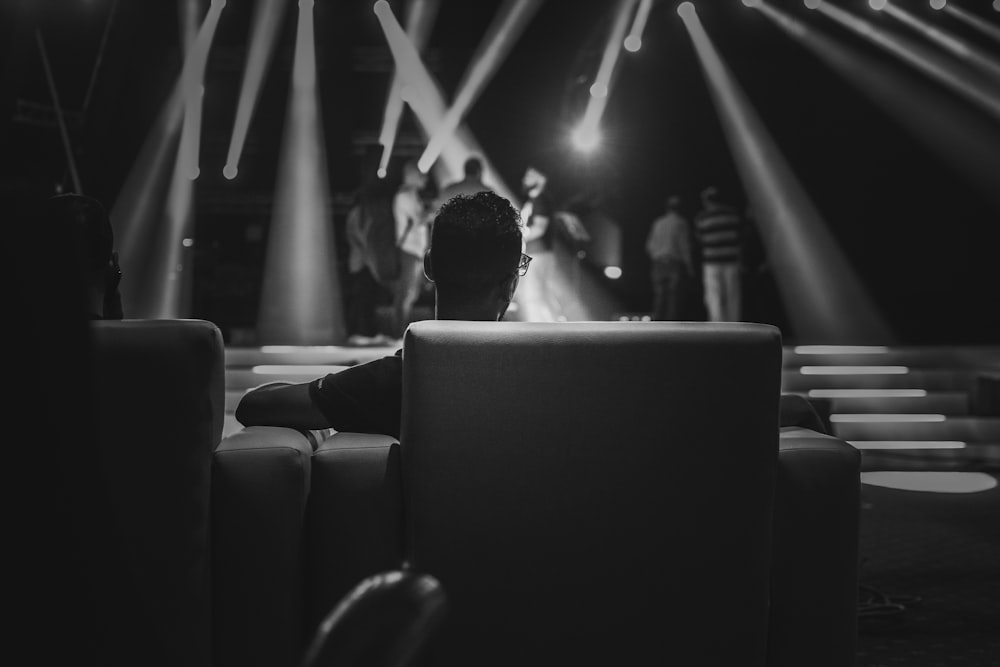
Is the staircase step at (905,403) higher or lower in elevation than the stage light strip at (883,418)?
higher

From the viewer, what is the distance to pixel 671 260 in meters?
8.17

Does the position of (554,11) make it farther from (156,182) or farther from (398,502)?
(398,502)

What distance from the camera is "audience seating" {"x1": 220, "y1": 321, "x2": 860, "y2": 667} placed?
1398mm

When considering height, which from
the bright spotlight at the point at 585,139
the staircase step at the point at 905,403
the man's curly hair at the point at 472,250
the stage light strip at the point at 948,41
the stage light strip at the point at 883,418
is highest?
the stage light strip at the point at 948,41

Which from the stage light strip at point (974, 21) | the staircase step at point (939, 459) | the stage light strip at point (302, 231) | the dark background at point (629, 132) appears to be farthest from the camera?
the dark background at point (629, 132)

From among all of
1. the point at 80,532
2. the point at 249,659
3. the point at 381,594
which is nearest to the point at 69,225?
the point at 80,532

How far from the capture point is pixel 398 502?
150cm

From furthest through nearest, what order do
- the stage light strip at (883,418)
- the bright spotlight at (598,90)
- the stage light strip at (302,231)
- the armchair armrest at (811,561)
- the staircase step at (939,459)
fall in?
the bright spotlight at (598,90) → the stage light strip at (302,231) → the stage light strip at (883,418) → the staircase step at (939,459) → the armchair armrest at (811,561)

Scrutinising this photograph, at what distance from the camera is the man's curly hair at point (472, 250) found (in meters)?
1.70

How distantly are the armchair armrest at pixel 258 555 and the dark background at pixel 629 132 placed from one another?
8776mm

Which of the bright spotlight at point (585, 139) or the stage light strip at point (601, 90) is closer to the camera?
the stage light strip at point (601, 90)

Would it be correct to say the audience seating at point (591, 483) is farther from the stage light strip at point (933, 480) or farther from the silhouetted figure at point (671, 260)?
the silhouetted figure at point (671, 260)

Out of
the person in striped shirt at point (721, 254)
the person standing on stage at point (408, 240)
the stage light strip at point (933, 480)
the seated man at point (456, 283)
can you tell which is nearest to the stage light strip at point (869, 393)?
the stage light strip at point (933, 480)

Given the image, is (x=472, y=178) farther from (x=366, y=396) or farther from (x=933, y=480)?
(x=366, y=396)
